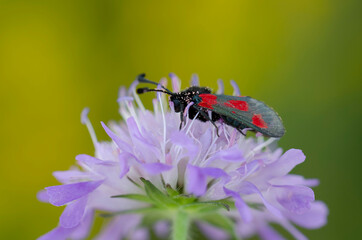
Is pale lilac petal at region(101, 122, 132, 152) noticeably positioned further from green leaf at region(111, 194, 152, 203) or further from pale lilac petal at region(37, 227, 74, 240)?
pale lilac petal at region(37, 227, 74, 240)

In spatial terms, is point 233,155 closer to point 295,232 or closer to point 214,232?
point 295,232

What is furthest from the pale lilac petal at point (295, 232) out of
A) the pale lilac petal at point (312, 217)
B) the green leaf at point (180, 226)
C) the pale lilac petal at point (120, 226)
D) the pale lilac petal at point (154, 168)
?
the pale lilac petal at point (154, 168)

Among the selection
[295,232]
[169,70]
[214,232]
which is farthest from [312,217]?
[169,70]

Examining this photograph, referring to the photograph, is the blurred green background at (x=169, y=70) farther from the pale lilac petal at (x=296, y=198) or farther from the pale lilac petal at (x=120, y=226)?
the pale lilac petal at (x=296, y=198)

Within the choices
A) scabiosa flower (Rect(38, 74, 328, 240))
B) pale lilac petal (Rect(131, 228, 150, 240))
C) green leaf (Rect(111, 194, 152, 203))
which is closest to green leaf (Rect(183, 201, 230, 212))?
scabiosa flower (Rect(38, 74, 328, 240))

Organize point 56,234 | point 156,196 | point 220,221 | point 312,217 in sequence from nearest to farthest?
point 156,196
point 56,234
point 220,221
point 312,217

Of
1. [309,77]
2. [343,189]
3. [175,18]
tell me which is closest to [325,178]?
[343,189]

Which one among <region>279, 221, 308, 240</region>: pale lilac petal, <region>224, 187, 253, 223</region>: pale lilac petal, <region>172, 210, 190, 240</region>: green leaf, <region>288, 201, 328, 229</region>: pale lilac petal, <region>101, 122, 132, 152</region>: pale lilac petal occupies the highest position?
<region>101, 122, 132, 152</region>: pale lilac petal
